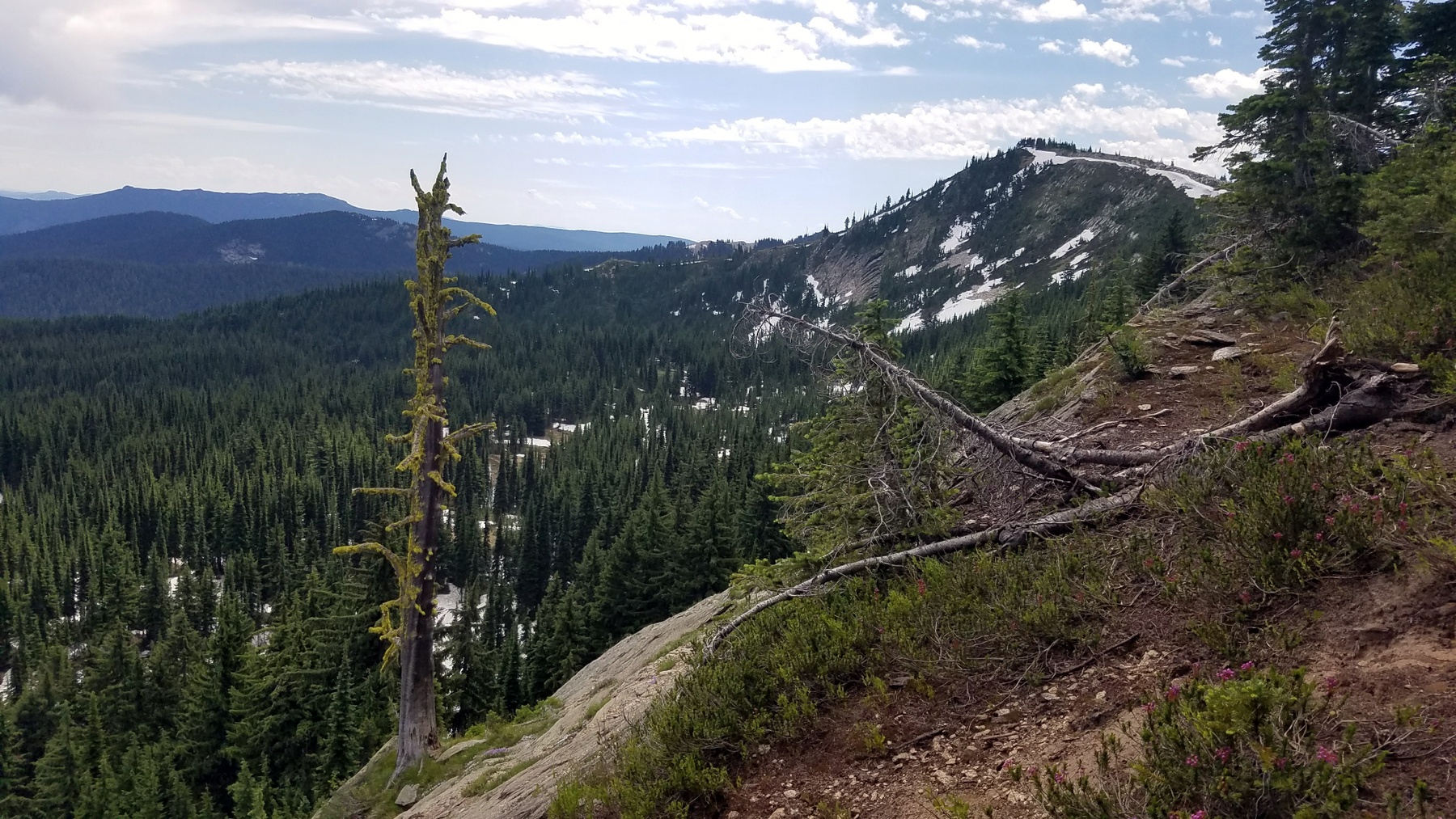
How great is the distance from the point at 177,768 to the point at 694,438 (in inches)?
2792

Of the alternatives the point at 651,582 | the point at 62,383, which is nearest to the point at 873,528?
the point at 651,582

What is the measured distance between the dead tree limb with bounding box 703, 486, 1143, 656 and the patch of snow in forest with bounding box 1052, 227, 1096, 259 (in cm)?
15476

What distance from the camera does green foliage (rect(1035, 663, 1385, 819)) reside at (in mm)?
3766

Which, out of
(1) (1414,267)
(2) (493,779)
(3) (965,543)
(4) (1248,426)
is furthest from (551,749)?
(1) (1414,267)

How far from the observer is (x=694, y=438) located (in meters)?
102

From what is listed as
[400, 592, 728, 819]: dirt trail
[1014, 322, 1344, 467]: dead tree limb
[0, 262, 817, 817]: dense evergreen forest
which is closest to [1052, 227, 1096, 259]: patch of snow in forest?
[0, 262, 817, 817]: dense evergreen forest

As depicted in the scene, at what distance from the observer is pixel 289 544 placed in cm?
7681

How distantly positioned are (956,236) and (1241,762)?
199183mm

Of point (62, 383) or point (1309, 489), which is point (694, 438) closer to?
point (1309, 489)

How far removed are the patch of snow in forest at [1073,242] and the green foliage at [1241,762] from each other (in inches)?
6239

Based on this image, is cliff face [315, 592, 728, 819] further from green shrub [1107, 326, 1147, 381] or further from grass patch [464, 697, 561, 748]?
green shrub [1107, 326, 1147, 381]

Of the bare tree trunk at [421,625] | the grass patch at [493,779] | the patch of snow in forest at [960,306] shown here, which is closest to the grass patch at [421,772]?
the bare tree trunk at [421,625]

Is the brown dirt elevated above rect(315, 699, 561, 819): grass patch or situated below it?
above

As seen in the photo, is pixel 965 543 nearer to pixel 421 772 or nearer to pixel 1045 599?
pixel 1045 599
